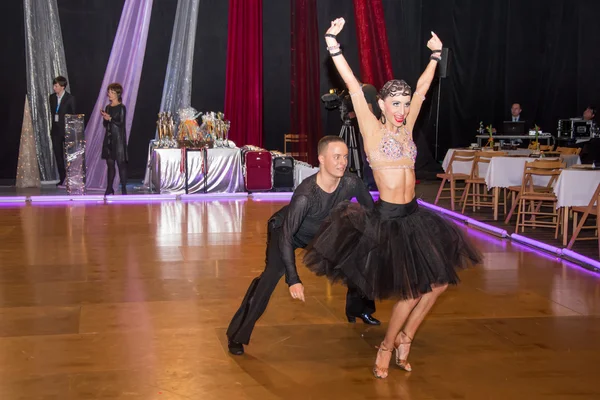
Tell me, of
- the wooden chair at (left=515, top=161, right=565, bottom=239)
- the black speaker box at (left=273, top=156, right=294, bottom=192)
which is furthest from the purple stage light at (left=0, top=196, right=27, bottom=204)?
the wooden chair at (left=515, top=161, right=565, bottom=239)

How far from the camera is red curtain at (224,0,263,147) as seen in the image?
42.1 ft

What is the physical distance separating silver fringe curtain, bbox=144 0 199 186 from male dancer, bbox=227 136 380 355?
8.35 m

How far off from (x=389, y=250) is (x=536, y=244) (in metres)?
4.27

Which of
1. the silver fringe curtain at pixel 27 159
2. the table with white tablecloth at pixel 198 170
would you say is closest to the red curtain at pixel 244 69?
the table with white tablecloth at pixel 198 170

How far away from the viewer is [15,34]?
13.7 meters

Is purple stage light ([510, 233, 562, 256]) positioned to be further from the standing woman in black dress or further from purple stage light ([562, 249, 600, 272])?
the standing woman in black dress

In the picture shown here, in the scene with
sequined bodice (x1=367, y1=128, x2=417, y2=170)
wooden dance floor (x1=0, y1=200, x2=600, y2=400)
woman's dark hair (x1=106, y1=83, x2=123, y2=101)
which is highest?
woman's dark hair (x1=106, y1=83, x2=123, y2=101)

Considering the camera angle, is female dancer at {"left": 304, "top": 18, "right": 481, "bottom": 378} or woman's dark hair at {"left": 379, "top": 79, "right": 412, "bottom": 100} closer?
female dancer at {"left": 304, "top": 18, "right": 481, "bottom": 378}

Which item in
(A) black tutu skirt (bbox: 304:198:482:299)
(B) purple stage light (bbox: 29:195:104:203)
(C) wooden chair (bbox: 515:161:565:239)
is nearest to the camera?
(A) black tutu skirt (bbox: 304:198:482:299)

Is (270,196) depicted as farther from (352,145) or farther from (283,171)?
A: (352,145)

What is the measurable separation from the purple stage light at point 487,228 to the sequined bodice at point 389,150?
4523 mm

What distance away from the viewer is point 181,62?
1244 centimetres

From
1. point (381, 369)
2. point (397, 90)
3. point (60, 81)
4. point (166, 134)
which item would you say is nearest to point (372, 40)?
point (166, 134)

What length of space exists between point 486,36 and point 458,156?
5431 mm
